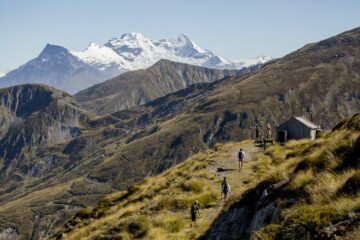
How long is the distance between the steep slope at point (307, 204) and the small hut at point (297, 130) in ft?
112

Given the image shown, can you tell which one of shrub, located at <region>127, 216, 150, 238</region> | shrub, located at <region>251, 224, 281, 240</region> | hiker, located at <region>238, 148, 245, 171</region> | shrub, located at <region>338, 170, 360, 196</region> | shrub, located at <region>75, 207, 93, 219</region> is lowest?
shrub, located at <region>75, 207, 93, 219</region>

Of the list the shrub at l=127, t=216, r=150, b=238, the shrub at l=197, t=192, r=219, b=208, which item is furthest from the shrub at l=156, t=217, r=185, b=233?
the shrub at l=197, t=192, r=219, b=208

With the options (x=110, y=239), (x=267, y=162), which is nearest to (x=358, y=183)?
(x=110, y=239)

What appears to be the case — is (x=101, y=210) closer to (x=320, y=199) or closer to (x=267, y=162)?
(x=267, y=162)

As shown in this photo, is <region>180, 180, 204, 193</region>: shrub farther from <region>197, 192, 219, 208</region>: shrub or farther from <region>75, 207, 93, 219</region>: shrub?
<region>75, 207, 93, 219</region>: shrub

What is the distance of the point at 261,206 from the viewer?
16.5m

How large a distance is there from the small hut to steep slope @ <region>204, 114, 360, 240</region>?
112ft

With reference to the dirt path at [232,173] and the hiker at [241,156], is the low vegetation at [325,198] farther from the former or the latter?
the hiker at [241,156]

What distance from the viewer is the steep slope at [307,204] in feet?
36.5

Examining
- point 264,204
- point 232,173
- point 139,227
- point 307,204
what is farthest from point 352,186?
point 232,173

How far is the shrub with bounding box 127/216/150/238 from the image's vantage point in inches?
1056

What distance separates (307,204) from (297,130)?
4438cm

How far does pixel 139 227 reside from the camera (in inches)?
1085

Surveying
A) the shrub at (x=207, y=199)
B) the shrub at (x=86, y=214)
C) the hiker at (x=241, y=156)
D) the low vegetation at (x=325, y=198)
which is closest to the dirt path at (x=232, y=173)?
the hiker at (x=241, y=156)
